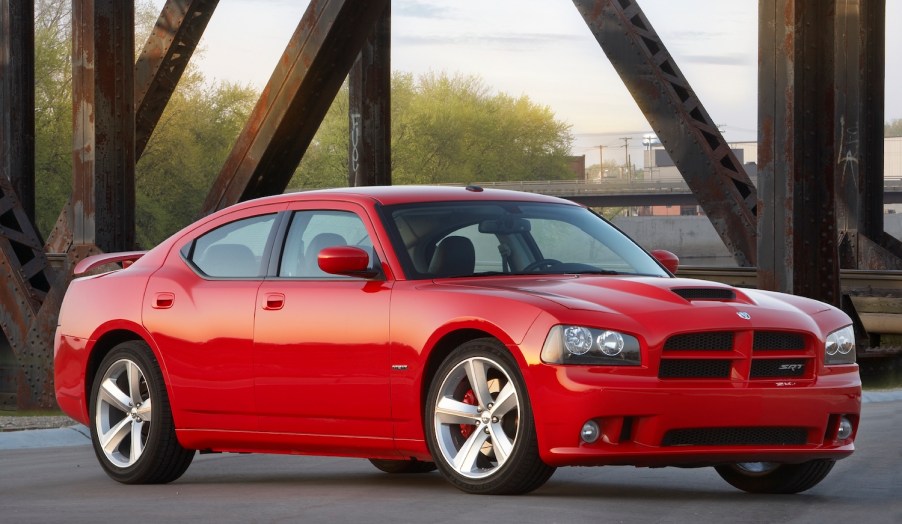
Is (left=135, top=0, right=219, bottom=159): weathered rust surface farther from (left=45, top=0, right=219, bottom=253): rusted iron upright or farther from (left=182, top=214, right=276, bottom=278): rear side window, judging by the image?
(left=182, top=214, right=276, bottom=278): rear side window

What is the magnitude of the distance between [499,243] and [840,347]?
170 cm

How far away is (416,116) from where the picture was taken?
325 feet

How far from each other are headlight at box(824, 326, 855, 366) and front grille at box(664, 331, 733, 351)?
1.87 ft

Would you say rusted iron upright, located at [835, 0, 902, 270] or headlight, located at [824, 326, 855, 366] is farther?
rusted iron upright, located at [835, 0, 902, 270]

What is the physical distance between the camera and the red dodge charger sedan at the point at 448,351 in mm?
6762

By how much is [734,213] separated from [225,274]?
5.63 meters

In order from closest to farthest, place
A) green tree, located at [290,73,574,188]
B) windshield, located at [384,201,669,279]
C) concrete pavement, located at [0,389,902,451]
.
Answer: windshield, located at [384,201,669,279], concrete pavement, located at [0,389,902,451], green tree, located at [290,73,574,188]

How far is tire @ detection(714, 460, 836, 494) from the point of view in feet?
24.7

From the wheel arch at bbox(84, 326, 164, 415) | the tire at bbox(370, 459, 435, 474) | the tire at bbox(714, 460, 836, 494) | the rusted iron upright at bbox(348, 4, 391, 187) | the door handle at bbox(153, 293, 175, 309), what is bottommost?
the tire at bbox(370, 459, 435, 474)

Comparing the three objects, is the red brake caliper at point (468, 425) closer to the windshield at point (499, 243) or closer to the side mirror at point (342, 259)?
the windshield at point (499, 243)

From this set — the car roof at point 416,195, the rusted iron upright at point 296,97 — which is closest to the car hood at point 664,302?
the car roof at point 416,195

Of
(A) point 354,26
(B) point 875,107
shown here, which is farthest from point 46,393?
(B) point 875,107

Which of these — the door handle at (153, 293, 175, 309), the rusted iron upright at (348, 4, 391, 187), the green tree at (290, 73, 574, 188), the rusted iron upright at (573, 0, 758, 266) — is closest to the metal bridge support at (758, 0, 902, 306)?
the rusted iron upright at (573, 0, 758, 266)

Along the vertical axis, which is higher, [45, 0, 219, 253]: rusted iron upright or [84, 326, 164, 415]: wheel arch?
[45, 0, 219, 253]: rusted iron upright
